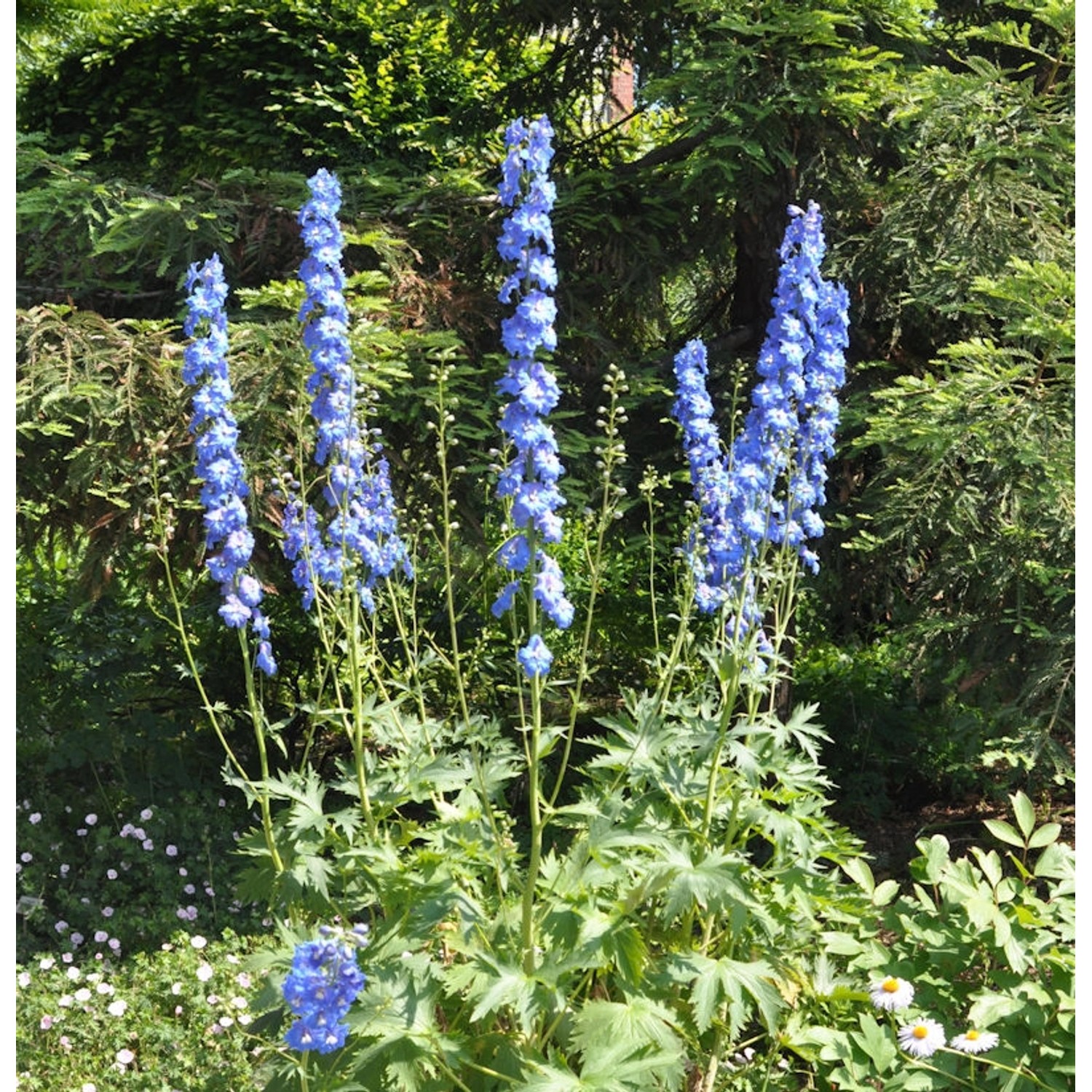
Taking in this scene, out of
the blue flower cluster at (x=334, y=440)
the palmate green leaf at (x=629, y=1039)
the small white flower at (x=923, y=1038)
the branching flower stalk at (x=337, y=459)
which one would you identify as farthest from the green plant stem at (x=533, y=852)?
the small white flower at (x=923, y=1038)

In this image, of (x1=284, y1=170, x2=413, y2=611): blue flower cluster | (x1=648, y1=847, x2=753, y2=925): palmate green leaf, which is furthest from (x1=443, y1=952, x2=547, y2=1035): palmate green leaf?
(x1=284, y1=170, x2=413, y2=611): blue flower cluster

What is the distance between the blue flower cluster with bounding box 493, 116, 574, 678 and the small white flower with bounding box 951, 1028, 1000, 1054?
1187 mm

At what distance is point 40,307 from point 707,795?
288cm

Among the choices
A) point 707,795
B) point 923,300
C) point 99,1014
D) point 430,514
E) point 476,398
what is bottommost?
point 99,1014

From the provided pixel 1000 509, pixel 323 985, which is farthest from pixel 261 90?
pixel 323 985

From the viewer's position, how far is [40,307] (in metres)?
4.59

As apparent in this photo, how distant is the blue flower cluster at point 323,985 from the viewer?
2018 mm

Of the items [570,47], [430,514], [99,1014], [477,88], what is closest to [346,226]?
[430,514]

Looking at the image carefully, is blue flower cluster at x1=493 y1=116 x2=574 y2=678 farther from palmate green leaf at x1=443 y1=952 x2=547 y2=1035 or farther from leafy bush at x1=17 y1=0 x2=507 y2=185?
leafy bush at x1=17 y1=0 x2=507 y2=185

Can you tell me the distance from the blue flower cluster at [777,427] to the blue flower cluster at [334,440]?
759 mm

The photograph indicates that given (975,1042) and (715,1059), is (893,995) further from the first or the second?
(715,1059)

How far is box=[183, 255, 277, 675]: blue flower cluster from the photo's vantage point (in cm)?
296

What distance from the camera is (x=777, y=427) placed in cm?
311

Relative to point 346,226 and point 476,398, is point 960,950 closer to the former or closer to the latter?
point 476,398
